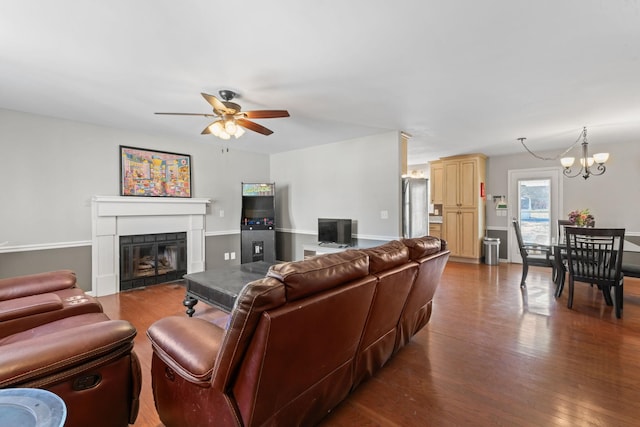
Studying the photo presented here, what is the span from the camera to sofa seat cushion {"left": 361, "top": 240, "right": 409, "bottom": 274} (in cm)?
166

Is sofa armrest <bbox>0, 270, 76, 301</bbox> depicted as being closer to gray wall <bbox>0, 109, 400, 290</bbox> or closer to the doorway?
gray wall <bbox>0, 109, 400, 290</bbox>

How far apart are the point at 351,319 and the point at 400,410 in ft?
2.40

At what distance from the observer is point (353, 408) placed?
1.72m

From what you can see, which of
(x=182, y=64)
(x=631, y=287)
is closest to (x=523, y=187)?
(x=631, y=287)

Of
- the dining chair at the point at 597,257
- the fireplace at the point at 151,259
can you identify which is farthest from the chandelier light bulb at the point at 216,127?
the dining chair at the point at 597,257

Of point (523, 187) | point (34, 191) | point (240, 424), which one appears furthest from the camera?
point (523, 187)

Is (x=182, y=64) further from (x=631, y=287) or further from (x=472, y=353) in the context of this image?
(x=631, y=287)

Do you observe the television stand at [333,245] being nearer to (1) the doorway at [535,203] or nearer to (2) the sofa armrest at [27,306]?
(2) the sofa armrest at [27,306]

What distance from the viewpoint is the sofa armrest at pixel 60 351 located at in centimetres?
108

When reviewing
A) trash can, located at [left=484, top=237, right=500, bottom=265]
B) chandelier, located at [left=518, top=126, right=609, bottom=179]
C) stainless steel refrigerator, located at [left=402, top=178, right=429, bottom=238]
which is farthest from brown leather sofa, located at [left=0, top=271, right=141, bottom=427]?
trash can, located at [left=484, top=237, right=500, bottom=265]

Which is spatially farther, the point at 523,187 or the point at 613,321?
the point at 523,187

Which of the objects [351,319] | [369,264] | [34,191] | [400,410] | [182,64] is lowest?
[400,410]

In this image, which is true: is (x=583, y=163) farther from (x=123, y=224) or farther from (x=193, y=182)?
(x=123, y=224)

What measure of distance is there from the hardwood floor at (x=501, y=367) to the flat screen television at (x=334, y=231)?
1673 mm
